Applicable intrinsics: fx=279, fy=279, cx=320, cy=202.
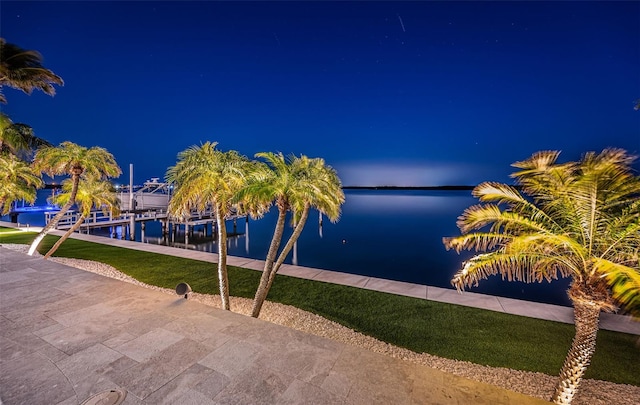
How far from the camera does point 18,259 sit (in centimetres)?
891

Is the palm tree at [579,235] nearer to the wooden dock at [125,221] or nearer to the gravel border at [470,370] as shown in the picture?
the gravel border at [470,370]

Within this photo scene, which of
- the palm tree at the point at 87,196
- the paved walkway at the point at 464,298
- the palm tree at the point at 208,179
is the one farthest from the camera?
the palm tree at the point at 87,196

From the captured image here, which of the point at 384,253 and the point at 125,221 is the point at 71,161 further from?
the point at 125,221

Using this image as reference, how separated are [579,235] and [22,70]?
1630 centimetres

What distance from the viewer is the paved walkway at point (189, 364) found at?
3199mm

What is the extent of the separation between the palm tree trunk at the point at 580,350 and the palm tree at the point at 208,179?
6.98 meters

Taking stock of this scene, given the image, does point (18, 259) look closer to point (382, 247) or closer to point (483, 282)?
point (483, 282)

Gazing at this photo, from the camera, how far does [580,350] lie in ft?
12.7

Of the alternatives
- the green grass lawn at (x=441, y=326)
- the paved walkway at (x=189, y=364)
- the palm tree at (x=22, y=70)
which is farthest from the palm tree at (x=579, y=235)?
the palm tree at (x=22, y=70)

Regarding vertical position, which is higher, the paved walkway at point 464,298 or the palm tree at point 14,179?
the palm tree at point 14,179

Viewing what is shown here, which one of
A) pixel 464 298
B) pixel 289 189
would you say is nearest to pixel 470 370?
pixel 464 298

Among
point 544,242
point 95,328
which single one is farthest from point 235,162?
point 544,242

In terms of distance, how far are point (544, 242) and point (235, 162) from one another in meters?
6.91

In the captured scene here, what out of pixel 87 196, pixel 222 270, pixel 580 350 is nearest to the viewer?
pixel 580 350
